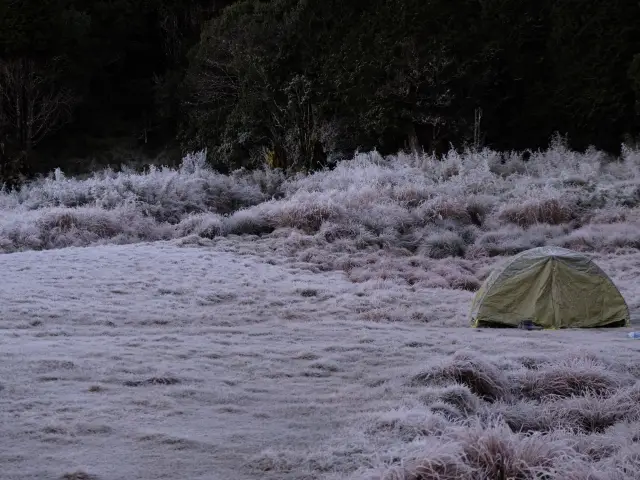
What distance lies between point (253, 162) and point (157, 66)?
8.03m

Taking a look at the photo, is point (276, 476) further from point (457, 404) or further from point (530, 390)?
point (530, 390)

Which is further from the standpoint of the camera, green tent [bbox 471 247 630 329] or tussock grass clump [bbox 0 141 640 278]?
tussock grass clump [bbox 0 141 640 278]

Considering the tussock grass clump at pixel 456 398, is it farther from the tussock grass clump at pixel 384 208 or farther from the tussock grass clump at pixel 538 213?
the tussock grass clump at pixel 538 213

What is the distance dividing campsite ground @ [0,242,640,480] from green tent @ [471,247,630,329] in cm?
43

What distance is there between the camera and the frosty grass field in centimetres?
443

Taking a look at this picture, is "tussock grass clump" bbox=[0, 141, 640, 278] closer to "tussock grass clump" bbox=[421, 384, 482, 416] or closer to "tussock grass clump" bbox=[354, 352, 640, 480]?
"tussock grass clump" bbox=[354, 352, 640, 480]

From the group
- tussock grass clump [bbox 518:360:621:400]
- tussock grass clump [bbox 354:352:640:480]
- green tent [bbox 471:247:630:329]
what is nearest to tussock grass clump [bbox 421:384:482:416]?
tussock grass clump [bbox 354:352:640:480]

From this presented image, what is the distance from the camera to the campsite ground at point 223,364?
14.7ft

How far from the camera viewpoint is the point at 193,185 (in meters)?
18.4

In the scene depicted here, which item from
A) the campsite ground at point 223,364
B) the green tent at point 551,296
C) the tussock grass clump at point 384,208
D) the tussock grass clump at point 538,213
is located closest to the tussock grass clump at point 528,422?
the campsite ground at point 223,364

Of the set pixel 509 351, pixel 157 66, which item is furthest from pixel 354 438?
pixel 157 66

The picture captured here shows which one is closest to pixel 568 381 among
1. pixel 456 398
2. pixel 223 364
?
pixel 456 398

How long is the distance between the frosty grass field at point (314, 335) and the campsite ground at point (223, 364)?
0.03m

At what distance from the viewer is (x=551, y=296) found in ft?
30.1
